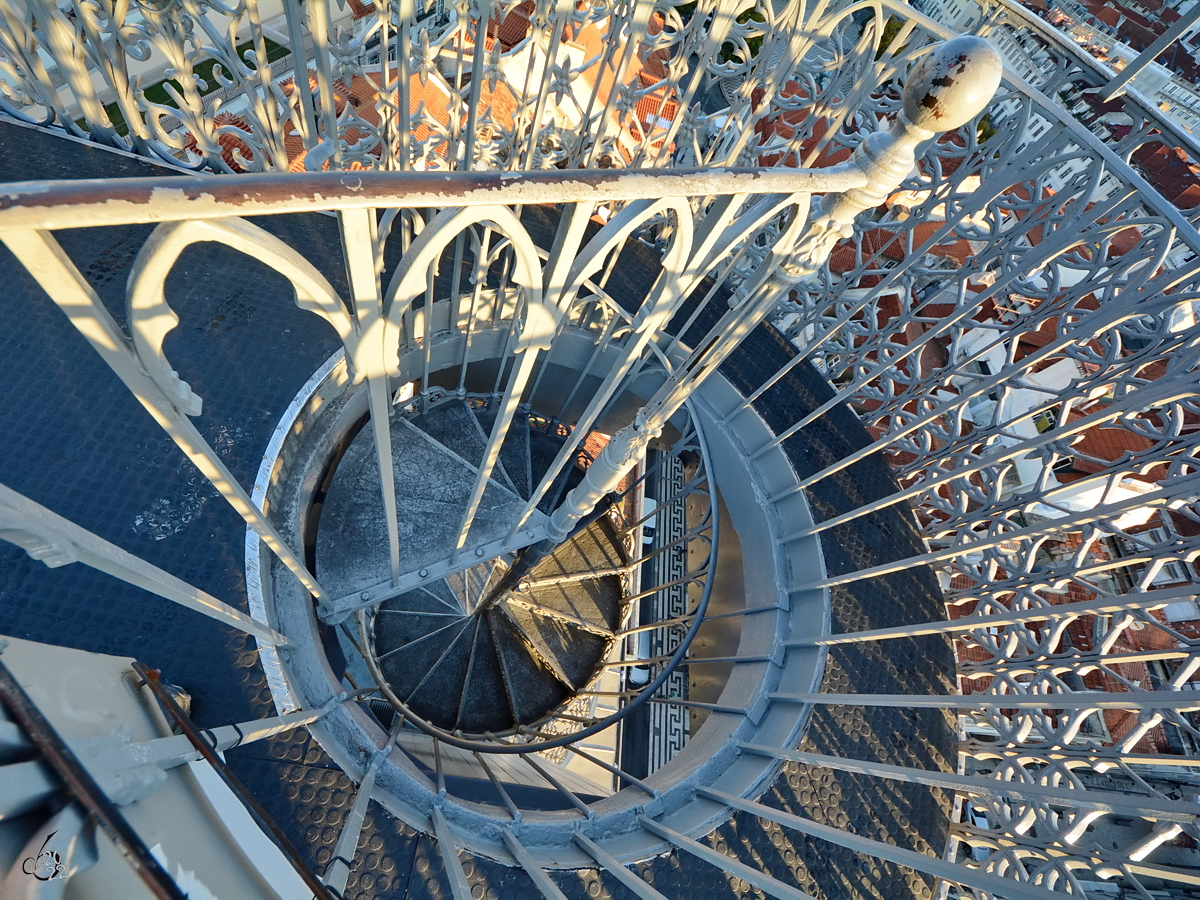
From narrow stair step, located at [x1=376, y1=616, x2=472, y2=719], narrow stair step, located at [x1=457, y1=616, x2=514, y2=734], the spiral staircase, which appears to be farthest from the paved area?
narrow stair step, located at [x1=457, y1=616, x2=514, y2=734]

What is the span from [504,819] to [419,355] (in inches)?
138

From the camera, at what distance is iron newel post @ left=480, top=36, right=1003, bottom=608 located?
1.85 meters

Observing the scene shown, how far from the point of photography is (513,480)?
616 cm

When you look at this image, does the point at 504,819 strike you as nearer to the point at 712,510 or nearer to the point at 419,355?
the point at 712,510

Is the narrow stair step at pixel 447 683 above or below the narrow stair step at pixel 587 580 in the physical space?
below

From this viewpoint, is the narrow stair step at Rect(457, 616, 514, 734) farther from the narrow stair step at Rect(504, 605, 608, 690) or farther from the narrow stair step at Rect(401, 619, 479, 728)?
the narrow stair step at Rect(504, 605, 608, 690)

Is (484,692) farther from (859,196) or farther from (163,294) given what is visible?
(859,196)

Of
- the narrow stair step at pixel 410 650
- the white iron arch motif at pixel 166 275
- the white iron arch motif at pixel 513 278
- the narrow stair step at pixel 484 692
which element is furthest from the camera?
the narrow stair step at pixel 484 692

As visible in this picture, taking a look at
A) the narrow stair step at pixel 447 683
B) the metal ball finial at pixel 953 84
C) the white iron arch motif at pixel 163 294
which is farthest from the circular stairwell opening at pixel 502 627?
the metal ball finial at pixel 953 84

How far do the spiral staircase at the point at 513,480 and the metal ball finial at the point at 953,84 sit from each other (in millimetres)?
11

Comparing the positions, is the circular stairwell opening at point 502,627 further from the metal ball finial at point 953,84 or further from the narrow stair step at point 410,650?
the metal ball finial at point 953,84

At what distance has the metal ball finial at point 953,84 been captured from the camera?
183 centimetres

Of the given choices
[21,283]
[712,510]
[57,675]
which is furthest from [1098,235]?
[21,283]

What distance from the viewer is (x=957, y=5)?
22875 millimetres
